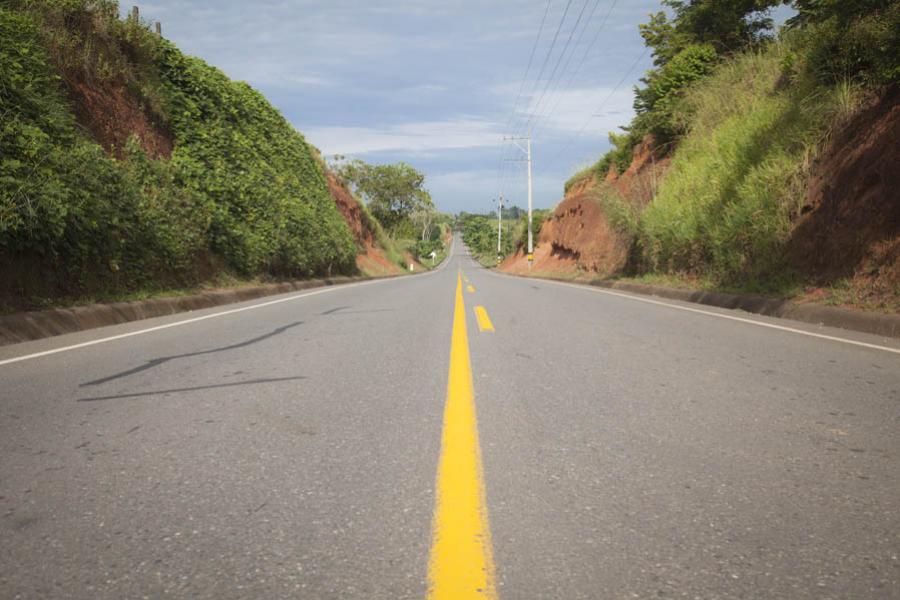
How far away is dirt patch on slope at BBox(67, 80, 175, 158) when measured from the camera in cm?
1302

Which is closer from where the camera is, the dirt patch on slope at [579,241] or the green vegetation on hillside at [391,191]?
the dirt patch on slope at [579,241]

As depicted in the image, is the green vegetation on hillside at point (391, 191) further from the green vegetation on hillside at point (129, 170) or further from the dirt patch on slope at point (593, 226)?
the green vegetation on hillside at point (129, 170)

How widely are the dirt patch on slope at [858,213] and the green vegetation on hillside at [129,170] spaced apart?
11114 mm

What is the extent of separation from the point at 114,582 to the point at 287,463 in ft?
3.56

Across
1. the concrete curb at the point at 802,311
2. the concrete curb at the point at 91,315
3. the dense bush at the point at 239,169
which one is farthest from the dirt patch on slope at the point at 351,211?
the concrete curb at the point at 802,311

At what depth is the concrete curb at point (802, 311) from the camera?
7.84 metres

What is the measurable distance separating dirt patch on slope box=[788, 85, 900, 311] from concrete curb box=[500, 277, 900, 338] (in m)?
0.44

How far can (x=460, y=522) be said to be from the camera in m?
2.33

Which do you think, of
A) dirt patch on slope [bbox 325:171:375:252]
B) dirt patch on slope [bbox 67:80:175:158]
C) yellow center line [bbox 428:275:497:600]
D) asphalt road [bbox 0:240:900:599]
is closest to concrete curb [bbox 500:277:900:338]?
asphalt road [bbox 0:240:900:599]

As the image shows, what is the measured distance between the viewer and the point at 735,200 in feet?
47.9

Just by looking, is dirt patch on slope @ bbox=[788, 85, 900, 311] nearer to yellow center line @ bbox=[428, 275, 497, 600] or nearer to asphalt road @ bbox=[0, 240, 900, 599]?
asphalt road @ bbox=[0, 240, 900, 599]

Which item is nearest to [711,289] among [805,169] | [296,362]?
[805,169]

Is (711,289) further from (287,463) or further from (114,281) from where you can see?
(287,463)

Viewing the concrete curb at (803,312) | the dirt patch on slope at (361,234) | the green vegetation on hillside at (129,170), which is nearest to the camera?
the concrete curb at (803,312)
